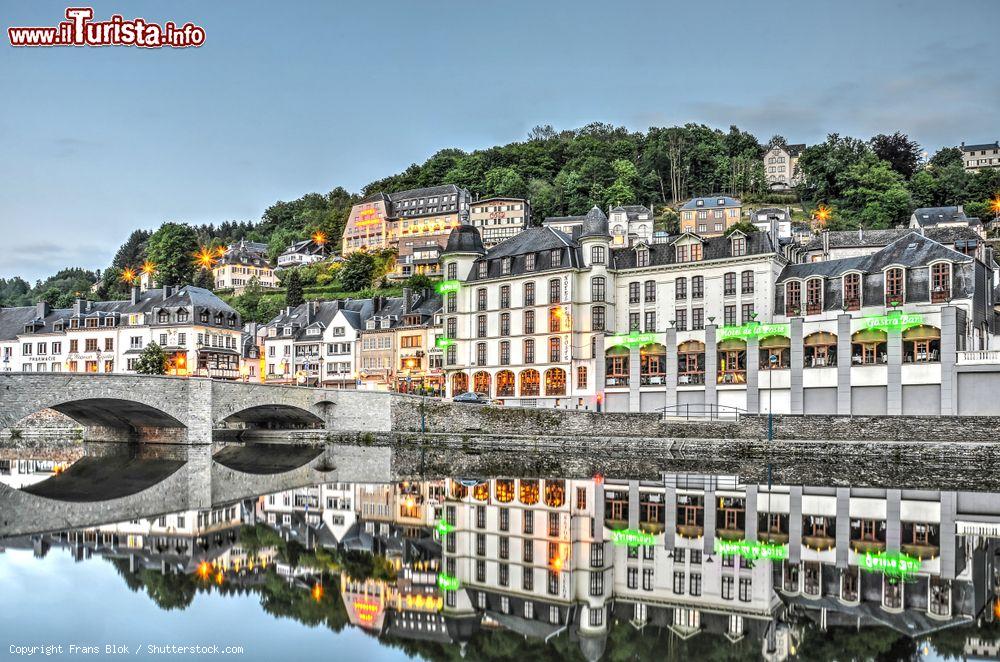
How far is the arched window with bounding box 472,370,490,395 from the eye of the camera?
6419 centimetres

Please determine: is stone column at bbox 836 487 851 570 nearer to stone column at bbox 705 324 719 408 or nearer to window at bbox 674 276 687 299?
stone column at bbox 705 324 719 408

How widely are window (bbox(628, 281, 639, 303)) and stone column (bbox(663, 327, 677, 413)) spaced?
198 inches

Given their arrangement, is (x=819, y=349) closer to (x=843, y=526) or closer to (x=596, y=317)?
(x=596, y=317)

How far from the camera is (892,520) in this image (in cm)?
2352

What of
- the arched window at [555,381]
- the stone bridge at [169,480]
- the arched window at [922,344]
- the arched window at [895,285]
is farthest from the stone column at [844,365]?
the stone bridge at [169,480]

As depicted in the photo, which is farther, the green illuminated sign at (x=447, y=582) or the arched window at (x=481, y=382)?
the arched window at (x=481, y=382)

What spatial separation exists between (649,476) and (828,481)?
6.34 metres

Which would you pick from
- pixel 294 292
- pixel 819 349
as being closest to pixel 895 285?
pixel 819 349

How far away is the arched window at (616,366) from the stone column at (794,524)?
27469 millimetres

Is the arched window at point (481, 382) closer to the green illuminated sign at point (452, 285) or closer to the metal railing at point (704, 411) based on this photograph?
the green illuminated sign at point (452, 285)

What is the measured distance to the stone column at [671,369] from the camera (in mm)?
54906

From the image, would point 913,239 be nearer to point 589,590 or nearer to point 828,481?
point 828,481

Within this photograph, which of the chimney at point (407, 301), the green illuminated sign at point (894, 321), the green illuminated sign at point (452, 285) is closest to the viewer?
the green illuminated sign at point (894, 321)

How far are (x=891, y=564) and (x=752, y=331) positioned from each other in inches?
1371
